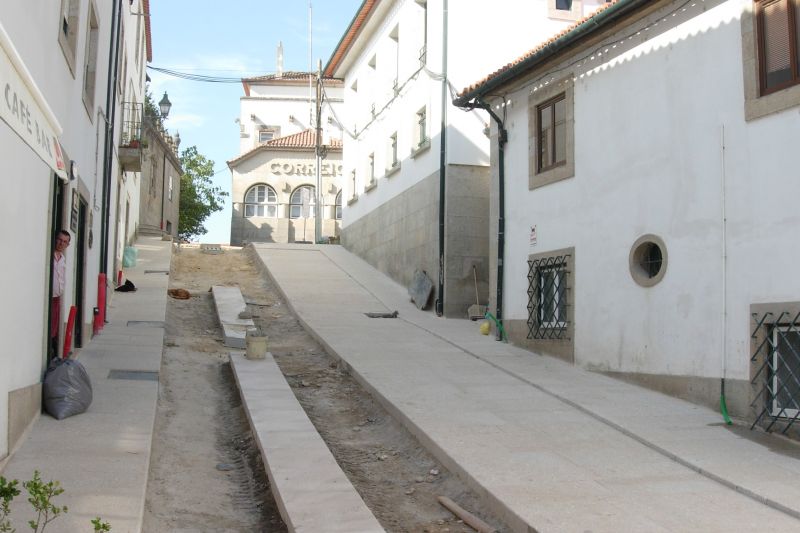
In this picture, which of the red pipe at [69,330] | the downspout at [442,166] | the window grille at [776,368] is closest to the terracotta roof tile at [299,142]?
the downspout at [442,166]

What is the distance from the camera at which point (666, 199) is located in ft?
29.5

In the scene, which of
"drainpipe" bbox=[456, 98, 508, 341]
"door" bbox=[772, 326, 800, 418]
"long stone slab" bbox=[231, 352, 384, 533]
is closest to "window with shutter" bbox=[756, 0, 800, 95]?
"door" bbox=[772, 326, 800, 418]

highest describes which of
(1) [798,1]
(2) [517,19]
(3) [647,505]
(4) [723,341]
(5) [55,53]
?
(2) [517,19]

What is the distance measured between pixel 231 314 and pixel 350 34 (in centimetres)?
1160

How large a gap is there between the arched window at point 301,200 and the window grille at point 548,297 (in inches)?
981

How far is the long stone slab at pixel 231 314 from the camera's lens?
38.3ft

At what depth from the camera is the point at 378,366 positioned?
10.3m

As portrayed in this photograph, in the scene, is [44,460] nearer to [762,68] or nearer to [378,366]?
[378,366]

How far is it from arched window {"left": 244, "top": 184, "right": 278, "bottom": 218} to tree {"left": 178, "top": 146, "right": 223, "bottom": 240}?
5.55m

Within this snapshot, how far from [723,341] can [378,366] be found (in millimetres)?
4403

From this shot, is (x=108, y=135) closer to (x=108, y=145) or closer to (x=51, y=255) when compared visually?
(x=108, y=145)

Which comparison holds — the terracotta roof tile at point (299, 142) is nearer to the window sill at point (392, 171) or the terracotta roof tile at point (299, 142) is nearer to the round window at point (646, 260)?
the window sill at point (392, 171)

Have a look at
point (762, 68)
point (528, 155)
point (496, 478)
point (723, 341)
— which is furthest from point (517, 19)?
point (496, 478)

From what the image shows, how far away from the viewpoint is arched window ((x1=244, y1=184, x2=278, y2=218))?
35.6m
